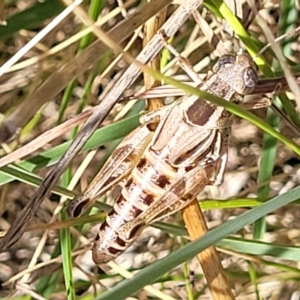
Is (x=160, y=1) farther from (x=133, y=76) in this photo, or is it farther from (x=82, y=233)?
(x=82, y=233)

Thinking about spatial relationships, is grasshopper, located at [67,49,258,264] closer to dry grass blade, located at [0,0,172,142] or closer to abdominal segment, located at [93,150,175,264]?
abdominal segment, located at [93,150,175,264]

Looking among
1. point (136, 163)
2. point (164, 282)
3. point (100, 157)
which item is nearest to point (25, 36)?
point (100, 157)

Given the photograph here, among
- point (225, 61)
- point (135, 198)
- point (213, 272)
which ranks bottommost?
point (213, 272)

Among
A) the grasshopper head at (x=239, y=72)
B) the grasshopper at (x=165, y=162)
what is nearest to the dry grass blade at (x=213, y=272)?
the grasshopper at (x=165, y=162)

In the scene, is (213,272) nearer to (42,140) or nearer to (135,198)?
(135,198)

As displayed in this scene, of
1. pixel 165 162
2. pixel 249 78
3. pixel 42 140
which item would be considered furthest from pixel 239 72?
pixel 42 140

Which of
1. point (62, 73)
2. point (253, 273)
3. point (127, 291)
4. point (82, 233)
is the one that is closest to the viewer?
point (127, 291)

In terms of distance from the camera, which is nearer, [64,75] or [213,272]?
[64,75]

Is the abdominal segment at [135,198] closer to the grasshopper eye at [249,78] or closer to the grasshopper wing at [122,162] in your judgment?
the grasshopper wing at [122,162]
